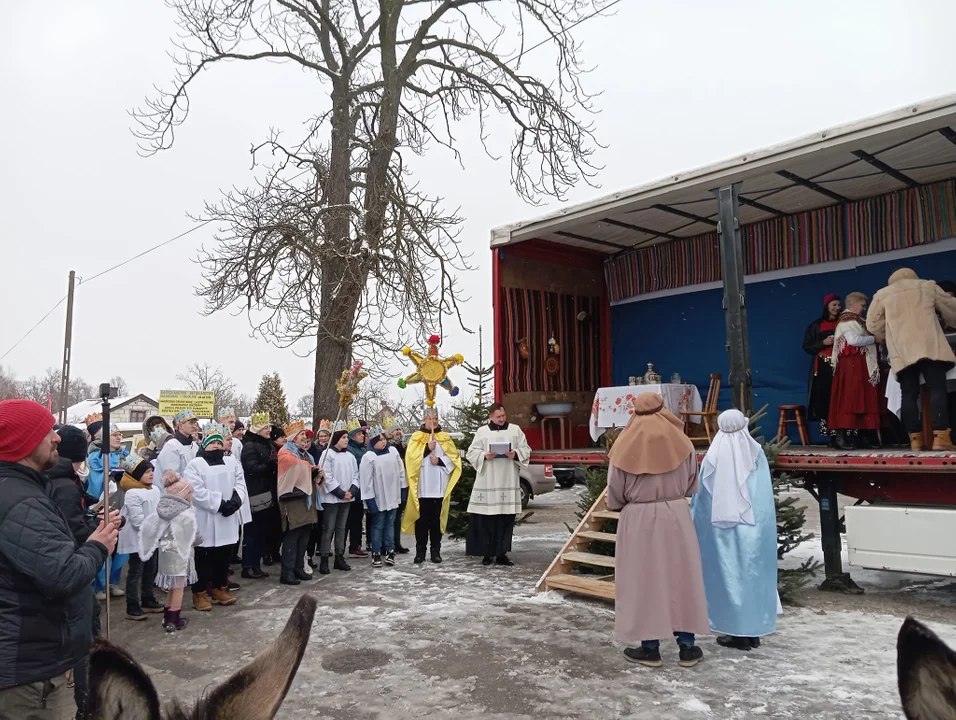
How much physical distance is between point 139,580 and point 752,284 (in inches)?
326

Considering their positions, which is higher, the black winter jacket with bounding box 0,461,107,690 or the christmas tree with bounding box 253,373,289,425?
the christmas tree with bounding box 253,373,289,425

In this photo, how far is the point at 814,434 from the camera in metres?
9.41

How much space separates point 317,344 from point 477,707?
1007cm

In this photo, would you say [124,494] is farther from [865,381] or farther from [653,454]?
[865,381]

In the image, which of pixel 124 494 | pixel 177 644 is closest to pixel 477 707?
pixel 177 644

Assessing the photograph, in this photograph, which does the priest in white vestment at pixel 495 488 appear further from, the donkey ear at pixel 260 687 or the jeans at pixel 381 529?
the donkey ear at pixel 260 687

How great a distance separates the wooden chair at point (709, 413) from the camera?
9.20 metres

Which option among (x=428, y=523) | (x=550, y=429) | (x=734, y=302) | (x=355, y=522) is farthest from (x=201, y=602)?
(x=734, y=302)

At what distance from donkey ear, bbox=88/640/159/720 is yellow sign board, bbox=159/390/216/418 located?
42.6ft

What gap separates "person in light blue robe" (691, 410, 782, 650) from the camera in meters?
5.09

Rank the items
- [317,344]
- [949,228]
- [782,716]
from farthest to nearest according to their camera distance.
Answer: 1. [317,344]
2. [949,228]
3. [782,716]

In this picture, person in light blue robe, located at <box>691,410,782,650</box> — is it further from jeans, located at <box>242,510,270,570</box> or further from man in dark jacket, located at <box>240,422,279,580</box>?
jeans, located at <box>242,510,270,570</box>

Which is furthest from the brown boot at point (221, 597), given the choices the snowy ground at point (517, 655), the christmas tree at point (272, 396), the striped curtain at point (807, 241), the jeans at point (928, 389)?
the christmas tree at point (272, 396)

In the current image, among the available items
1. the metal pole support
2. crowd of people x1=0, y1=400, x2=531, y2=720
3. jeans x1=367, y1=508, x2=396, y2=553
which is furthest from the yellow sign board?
the metal pole support
